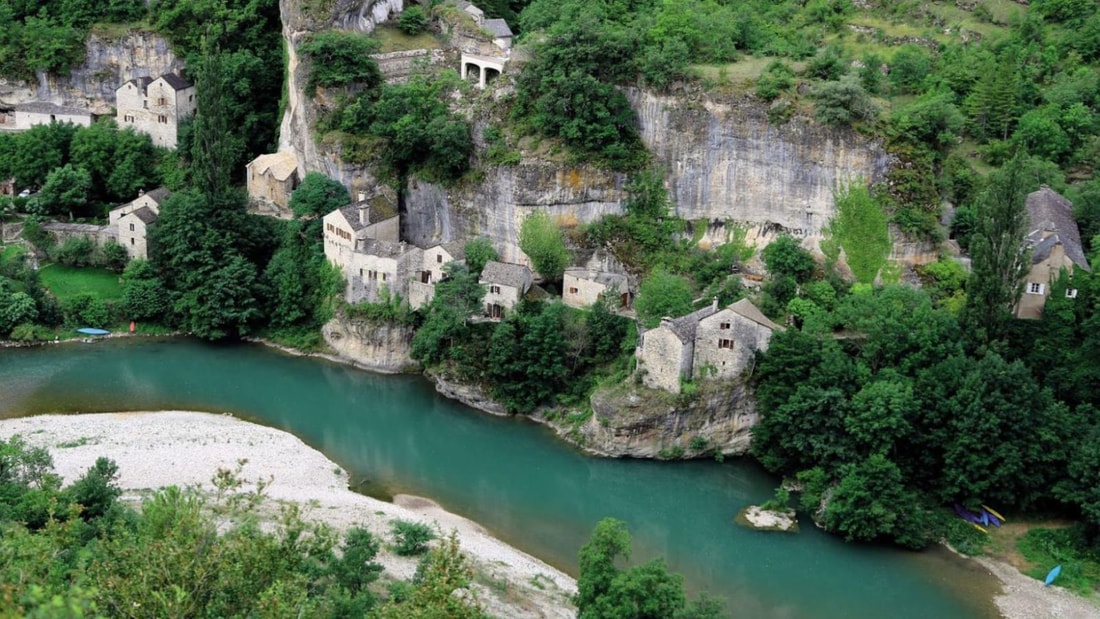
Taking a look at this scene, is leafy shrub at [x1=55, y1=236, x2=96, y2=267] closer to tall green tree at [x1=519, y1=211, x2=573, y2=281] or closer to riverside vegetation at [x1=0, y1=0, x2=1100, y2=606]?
riverside vegetation at [x1=0, y1=0, x2=1100, y2=606]

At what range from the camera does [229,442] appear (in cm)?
4516

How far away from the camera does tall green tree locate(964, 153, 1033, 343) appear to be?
42.0 m

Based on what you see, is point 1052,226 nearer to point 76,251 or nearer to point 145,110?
point 76,251

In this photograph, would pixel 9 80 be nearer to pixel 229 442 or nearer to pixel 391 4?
pixel 391 4

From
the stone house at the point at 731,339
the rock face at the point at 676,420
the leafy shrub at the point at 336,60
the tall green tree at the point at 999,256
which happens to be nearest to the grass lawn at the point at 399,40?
the leafy shrub at the point at 336,60

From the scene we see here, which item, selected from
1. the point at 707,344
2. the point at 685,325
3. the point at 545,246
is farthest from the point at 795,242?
the point at 545,246

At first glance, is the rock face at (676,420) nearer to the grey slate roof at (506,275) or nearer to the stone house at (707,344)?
the stone house at (707,344)

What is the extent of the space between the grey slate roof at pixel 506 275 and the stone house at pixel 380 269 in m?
2.98

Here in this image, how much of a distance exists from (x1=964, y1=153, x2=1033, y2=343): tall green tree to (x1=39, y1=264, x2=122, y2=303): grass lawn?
32.3 metres

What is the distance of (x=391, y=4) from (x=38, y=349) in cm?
2084

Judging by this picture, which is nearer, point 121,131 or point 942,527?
point 942,527

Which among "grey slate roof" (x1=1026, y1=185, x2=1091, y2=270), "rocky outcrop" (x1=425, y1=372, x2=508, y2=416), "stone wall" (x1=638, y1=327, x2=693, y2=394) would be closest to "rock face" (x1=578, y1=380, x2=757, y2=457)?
"stone wall" (x1=638, y1=327, x2=693, y2=394)

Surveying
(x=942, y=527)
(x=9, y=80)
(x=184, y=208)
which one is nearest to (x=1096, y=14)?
(x=942, y=527)

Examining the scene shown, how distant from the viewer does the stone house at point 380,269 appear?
2024 inches
